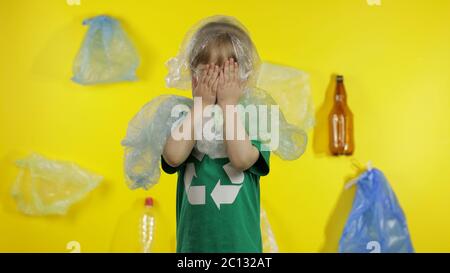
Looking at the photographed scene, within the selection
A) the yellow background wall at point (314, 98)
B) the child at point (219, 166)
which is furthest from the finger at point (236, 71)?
the yellow background wall at point (314, 98)

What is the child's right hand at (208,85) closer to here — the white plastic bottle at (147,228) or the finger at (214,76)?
the finger at (214,76)

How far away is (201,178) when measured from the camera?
106 centimetres

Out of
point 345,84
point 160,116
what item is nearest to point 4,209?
point 160,116

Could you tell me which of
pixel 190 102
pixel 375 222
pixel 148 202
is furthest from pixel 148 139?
pixel 375 222

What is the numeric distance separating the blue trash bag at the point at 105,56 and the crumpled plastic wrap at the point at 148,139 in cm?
92

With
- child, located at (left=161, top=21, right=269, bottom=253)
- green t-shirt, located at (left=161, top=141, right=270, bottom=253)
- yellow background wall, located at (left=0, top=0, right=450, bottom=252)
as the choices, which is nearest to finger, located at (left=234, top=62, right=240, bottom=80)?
child, located at (left=161, top=21, right=269, bottom=253)

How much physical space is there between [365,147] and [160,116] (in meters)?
1.12

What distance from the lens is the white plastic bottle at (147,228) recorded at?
197 centimetres

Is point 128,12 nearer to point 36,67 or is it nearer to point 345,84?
point 36,67

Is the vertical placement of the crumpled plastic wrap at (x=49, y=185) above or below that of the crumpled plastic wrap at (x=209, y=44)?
below

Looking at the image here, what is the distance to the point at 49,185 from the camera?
6.48ft

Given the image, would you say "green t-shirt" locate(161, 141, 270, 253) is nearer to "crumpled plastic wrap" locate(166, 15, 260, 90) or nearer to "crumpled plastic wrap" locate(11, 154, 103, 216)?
"crumpled plastic wrap" locate(166, 15, 260, 90)

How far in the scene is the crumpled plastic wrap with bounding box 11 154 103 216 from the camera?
77.0 inches

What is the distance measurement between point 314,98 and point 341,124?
0.43 feet
